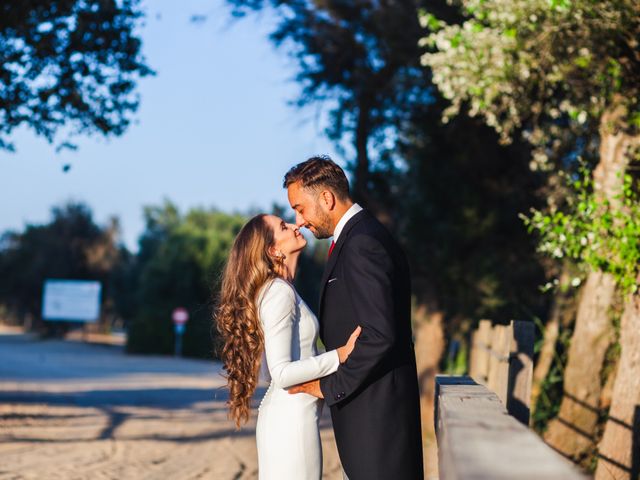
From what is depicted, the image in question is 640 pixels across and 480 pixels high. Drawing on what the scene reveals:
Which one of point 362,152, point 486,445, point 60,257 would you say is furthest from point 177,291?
point 486,445

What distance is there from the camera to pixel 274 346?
4.07m

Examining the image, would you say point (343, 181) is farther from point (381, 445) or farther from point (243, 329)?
point (381, 445)

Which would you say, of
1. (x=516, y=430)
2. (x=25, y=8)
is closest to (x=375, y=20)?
(x=25, y=8)

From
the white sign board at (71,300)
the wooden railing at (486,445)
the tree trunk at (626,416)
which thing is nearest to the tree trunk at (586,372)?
the tree trunk at (626,416)

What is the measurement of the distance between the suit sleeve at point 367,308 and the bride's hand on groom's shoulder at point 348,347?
0.08m

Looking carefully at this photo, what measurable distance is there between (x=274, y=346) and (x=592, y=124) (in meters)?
9.41

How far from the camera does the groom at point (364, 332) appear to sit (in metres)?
3.79

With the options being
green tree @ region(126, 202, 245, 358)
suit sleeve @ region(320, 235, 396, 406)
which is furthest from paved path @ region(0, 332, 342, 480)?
green tree @ region(126, 202, 245, 358)

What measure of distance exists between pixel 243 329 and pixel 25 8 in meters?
9.80

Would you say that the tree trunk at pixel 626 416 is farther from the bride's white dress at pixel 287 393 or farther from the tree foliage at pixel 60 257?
the tree foliage at pixel 60 257

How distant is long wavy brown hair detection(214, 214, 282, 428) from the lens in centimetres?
419

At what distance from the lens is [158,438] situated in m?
12.9

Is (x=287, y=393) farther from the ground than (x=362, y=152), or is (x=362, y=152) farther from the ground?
(x=362, y=152)

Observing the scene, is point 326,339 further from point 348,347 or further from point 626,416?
point 626,416
